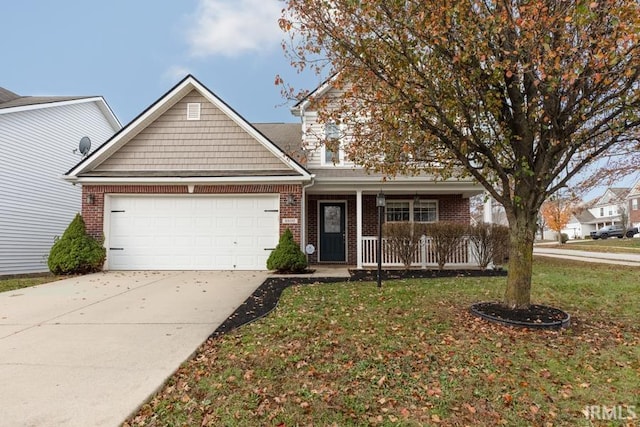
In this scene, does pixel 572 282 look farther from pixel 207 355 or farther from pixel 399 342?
pixel 207 355

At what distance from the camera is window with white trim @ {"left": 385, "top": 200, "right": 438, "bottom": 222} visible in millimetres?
12500

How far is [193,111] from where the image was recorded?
37.0ft

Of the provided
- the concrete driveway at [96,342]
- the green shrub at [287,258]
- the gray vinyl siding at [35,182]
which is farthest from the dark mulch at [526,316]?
the gray vinyl siding at [35,182]

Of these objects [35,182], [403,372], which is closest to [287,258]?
[403,372]

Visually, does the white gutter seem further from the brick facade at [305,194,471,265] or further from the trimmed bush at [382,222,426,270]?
the trimmed bush at [382,222,426,270]

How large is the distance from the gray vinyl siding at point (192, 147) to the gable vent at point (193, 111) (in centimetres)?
11

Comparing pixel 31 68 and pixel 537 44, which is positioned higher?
pixel 31 68

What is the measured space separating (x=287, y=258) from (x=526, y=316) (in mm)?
5965

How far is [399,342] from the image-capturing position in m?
4.24

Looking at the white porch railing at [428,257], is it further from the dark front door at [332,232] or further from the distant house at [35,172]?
the distant house at [35,172]

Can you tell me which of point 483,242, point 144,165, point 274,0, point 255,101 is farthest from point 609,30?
point 255,101

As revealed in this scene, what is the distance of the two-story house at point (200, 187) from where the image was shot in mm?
10461

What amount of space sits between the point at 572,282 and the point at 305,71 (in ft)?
24.1

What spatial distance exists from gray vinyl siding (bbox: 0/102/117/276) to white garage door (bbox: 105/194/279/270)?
5.16 metres
